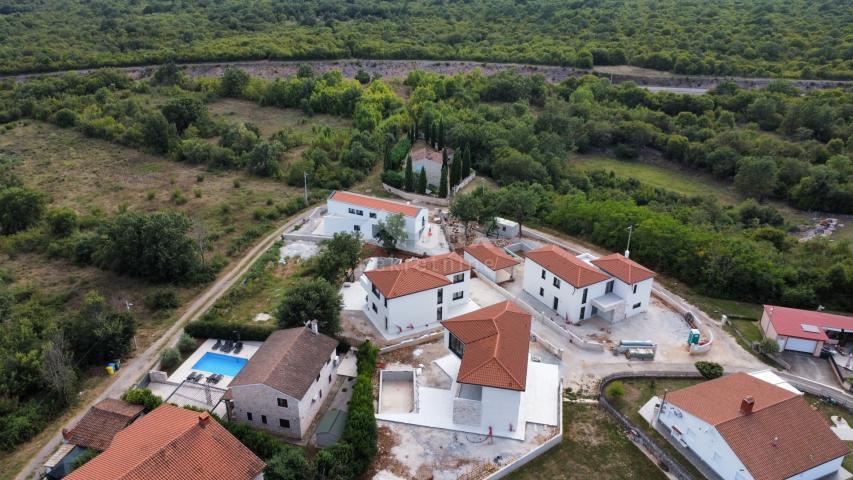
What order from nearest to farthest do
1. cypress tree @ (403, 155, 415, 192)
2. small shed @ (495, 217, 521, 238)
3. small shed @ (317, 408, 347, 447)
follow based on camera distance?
small shed @ (317, 408, 347, 447) → small shed @ (495, 217, 521, 238) → cypress tree @ (403, 155, 415, 192)

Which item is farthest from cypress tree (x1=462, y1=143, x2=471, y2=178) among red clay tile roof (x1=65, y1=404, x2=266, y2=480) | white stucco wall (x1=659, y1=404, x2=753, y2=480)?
red clay tile roof (x1=65, y1=404, x2=266, y2=480)

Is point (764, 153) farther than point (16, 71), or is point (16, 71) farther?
point (16, 71)

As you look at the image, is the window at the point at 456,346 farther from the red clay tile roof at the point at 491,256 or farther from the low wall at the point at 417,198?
the low wall at the point at 417,198

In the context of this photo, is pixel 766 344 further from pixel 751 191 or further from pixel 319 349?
pixel 751 191

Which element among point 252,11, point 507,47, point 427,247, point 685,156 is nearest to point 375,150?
point 427,247

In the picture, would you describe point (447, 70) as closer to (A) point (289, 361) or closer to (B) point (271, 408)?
(A) point (289, 361)

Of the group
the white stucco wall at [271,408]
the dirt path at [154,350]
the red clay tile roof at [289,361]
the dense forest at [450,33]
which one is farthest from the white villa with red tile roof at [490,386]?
the dense forest at [450,33]

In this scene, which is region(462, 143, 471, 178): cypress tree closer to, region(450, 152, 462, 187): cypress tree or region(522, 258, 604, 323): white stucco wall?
region(450, 152, 462, 187): cypress tree
